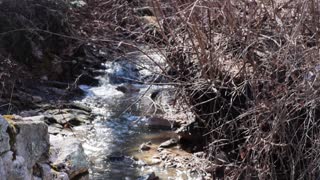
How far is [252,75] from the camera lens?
5.71 metres

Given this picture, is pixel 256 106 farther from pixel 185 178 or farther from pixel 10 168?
pixel 10 168

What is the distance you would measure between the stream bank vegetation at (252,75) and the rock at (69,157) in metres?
1.54

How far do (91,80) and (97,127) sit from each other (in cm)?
319

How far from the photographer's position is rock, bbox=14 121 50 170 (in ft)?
12.3

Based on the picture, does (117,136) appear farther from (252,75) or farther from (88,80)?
(88,80)

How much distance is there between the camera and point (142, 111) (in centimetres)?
955

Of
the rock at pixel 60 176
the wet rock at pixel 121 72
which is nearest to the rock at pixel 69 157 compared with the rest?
the rock at pixel 60 176

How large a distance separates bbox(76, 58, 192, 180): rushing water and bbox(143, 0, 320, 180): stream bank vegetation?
76 cm

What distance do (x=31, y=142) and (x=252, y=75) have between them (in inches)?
108

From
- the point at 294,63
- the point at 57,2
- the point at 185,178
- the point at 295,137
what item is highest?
the point at 57,2

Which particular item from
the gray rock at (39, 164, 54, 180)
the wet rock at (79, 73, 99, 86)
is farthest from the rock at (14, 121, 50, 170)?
the wet rock at (79, 73, 99, 86)

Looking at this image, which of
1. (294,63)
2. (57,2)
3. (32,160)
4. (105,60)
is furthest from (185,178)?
(105,60)

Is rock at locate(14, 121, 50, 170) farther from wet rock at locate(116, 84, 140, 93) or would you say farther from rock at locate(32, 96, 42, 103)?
wet rock at locate(116, 84, 140, 93)

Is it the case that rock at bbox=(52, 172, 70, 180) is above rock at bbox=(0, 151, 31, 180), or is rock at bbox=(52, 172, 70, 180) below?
below
